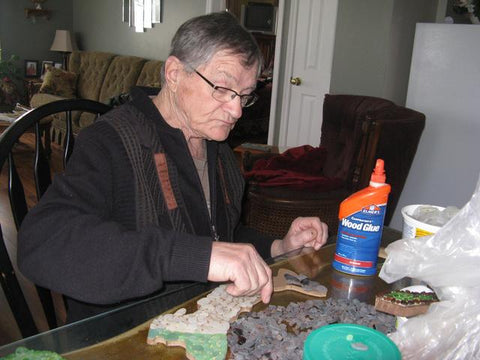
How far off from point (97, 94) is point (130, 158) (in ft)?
17.5

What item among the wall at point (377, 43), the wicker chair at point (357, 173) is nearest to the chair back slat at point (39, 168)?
the wicker chair at point (357, 173)

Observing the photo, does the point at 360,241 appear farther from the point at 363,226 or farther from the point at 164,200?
the point at 164,200

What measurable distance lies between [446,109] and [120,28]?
472cm

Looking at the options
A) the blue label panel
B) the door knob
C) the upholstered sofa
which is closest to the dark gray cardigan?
the blue label panel

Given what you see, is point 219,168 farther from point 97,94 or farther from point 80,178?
point 97,94

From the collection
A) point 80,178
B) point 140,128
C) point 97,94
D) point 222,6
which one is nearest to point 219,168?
point 140,128

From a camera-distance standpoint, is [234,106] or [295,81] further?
[295,81]

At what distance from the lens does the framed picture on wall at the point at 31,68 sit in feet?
23.0


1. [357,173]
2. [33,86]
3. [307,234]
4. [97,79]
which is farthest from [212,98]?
[33,86]

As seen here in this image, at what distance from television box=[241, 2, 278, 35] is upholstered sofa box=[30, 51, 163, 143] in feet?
5.86

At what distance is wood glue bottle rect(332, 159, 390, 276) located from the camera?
0.94 m

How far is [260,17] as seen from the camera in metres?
6.54

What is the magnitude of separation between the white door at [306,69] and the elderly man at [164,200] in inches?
107

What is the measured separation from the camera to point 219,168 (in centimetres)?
133
